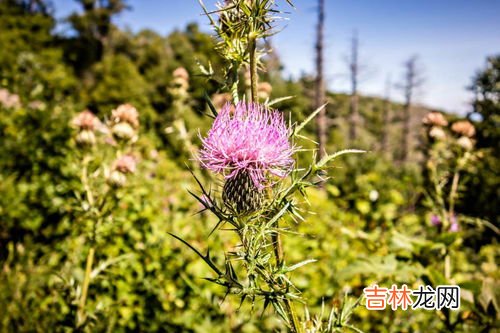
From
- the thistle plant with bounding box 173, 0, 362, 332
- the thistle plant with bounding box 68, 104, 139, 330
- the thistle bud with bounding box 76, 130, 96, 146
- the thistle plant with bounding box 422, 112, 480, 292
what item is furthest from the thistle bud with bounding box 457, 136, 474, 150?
the thistle bud with bounding box 76, 130, 96, 146

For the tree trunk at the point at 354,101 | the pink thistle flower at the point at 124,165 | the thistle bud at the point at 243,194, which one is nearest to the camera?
the thistle bud at the point at 243,194

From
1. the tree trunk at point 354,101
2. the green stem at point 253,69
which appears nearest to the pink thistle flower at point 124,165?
the green stem at point 253,69

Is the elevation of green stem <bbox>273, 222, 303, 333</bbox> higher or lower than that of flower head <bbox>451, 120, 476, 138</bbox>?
lower

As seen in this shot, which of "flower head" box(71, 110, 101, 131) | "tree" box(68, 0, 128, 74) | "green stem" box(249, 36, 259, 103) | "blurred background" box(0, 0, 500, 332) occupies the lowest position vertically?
"blurred background" box(0, 0, 500, 332)

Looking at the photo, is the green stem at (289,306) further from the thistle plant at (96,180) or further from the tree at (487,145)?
the tree at (487,145)

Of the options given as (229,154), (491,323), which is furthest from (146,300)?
(491,323)

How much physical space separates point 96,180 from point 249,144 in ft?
4.82

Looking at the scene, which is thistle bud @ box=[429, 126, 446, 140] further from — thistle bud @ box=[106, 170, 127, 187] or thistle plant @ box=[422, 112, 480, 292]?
thistle bud @ box=[106, 170, 127, 187]

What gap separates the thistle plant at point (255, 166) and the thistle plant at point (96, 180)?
3.50 feet

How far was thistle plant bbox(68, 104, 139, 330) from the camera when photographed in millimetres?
1991

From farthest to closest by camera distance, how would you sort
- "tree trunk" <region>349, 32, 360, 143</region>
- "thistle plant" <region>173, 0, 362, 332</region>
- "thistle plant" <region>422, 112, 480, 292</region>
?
"tree trunk" <region>349, 32, 360, 143</region>
"thistle plant" <region>422, 112, 480, 292</region>
"thistle plant" <region>173, 0, 362, 332</region>

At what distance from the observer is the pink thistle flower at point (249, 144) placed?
1171 mm

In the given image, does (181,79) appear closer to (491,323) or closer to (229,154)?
(229,154)

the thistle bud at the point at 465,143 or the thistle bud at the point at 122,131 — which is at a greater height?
the thistle bud at the point at 122,131
